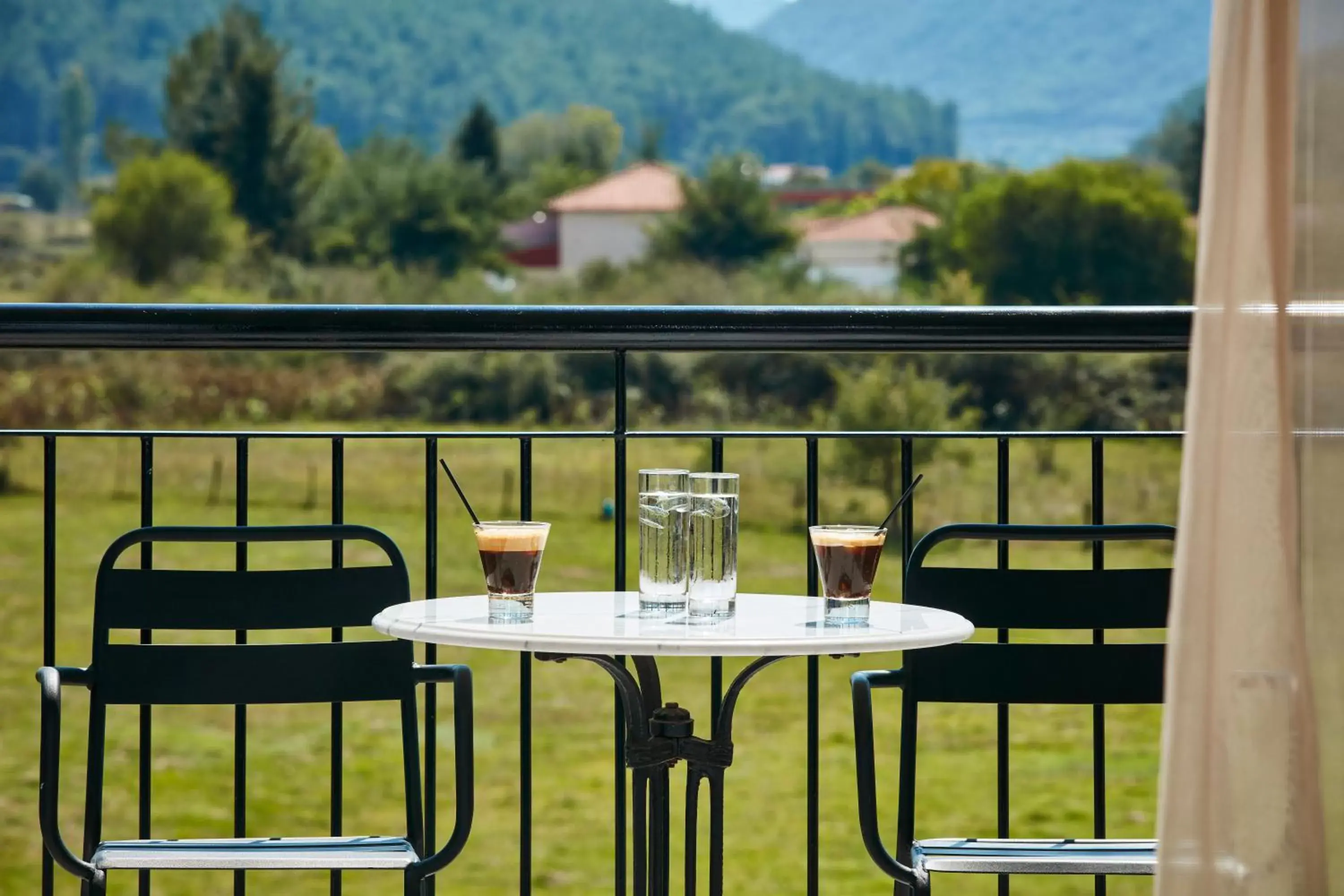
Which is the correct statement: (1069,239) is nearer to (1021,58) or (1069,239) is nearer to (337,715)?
(1021,58)

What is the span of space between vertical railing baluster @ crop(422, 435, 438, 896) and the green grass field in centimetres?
2098

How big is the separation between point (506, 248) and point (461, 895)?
24360 millimetres

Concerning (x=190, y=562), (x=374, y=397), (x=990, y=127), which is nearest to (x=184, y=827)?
(x=374, y=397)

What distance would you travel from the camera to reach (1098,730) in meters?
2.21

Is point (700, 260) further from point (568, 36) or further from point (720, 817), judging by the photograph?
point (720, 817)

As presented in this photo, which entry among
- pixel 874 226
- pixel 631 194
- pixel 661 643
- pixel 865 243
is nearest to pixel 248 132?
pixel 631 194

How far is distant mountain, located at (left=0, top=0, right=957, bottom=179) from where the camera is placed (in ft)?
150

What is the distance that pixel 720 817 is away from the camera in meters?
1.92

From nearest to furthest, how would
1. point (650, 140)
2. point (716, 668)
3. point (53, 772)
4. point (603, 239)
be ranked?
point (53, 772) → point (716, 668) → point (603, 239) → point (650, 140)

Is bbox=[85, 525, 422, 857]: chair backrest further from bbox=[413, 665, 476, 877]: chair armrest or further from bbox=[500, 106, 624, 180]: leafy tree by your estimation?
bbox=[500, 106, 624, 180]: leafy tree

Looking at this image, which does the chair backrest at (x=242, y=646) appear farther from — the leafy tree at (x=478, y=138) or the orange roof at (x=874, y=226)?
the leafy tree at (x=478, y=138)

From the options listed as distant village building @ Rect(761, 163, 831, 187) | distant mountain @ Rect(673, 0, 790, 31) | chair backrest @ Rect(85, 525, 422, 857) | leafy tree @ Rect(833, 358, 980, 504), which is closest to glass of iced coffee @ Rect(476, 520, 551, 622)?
chair backrest @ Rect(85, 525, 422, 857)

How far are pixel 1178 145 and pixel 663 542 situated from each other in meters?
40.7

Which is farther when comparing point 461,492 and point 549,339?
point 549,339
